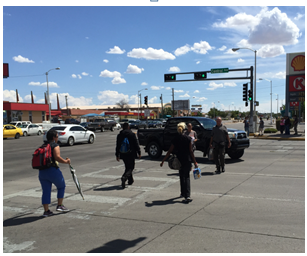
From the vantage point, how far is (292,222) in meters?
5.39

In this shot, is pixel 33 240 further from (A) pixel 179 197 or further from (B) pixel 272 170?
(B) pixel 272 170

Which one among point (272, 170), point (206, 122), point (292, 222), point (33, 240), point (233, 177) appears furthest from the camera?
point (206, 122)

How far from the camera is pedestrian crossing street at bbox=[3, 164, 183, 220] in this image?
263 inches

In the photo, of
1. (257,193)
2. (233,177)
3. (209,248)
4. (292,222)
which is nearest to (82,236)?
(209,248)

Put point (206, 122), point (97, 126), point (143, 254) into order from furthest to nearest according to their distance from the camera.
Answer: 1. point (97, 126)
2. point (206, 122)
3. point (143, 254)

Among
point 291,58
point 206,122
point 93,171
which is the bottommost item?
point 93,171

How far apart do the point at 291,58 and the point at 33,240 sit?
3859 centimetres

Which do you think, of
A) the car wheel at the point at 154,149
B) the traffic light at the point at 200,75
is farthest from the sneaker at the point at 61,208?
the traffic light at the point at 200,75

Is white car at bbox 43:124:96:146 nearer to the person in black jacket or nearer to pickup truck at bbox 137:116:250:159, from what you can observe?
pickup truck at bbox 137:116:250:159

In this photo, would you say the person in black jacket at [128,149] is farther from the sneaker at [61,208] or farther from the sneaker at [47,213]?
the sneaker at [47,213]

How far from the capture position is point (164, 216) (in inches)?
234

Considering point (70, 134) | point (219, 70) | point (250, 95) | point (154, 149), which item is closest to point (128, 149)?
point (154, 149)

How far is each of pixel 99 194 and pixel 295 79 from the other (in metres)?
33.5

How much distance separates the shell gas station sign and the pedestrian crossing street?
96.5ft
